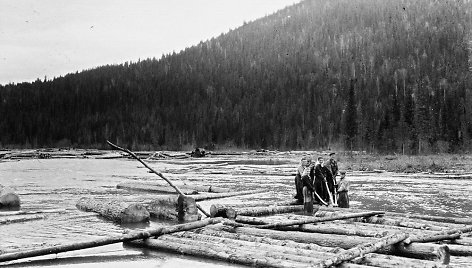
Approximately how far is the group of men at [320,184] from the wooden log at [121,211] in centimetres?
472

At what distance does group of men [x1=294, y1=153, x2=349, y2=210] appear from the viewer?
17125 mm

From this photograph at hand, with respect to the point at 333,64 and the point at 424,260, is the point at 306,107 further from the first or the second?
the point at 424,260

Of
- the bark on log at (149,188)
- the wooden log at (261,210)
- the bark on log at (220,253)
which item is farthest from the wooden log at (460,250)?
the bark on log at (149,188)

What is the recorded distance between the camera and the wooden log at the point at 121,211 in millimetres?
16938

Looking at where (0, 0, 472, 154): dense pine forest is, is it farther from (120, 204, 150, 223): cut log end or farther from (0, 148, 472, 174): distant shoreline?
(120, 204, 150, 223): cut log end

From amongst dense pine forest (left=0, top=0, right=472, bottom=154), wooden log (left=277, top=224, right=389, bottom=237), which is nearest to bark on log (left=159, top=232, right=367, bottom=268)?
wooden log (left=277, top=224, right=389, bottom=237)

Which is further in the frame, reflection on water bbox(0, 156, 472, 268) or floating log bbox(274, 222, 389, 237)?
floating log bbox(274, 222, 389, 237)

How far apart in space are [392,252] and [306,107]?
131368 mm

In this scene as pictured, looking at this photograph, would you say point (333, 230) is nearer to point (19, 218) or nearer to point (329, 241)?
point (329, 241)

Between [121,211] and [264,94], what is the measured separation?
450 ft

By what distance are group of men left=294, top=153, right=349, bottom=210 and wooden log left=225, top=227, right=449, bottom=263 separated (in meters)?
4.36

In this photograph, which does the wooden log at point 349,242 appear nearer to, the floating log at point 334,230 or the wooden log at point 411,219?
the floating log at point 334,230

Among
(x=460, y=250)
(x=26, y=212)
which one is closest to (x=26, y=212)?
(x=26, y=212)

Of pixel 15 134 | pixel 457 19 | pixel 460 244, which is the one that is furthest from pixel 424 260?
pixel 457 19
